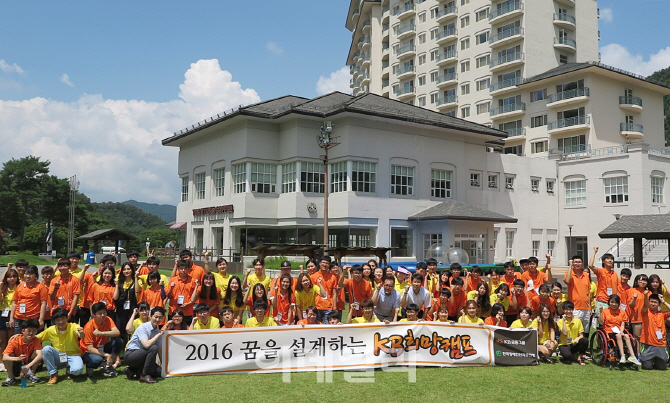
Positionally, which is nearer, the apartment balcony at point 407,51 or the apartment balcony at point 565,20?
the apartment balcony at point 565,20

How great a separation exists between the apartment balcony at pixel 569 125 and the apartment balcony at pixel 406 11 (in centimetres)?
2303

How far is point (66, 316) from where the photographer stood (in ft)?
27.2

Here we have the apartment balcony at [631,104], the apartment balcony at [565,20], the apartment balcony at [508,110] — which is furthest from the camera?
the apartment balcony at [565,20]

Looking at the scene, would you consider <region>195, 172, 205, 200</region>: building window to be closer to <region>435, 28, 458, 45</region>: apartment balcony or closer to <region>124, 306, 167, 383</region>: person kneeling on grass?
<region>435, 28, 458, 45</region>: apartment balcony

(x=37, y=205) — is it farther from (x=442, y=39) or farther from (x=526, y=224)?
(x=526, y=224)

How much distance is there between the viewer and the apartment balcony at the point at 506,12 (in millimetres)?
49594

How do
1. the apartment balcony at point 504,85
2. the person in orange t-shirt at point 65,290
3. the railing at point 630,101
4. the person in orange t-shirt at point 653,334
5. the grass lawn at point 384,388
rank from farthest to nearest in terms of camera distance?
the apartment balcony at point 504,85
the railing at point 630,101
the person in orange t-shirt at point 653,334
the person in orange t-shirt at point 65,290
the grass lawn at point 384,388

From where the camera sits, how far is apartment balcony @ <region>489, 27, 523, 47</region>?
1953 inches

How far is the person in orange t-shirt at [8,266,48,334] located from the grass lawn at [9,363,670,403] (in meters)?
1.00

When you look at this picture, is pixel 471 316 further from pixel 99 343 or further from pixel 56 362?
pixel 56 362

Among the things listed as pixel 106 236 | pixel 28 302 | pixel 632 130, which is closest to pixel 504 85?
pixel 632 130

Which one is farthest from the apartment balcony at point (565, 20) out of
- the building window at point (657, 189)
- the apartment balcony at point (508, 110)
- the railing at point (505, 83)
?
the building window at point (657, 189)

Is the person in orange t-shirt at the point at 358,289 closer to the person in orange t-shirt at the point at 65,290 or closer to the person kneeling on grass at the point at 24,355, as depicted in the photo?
the person in orange t-shirt at the point at 65,290

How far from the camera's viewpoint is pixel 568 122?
46.3m
